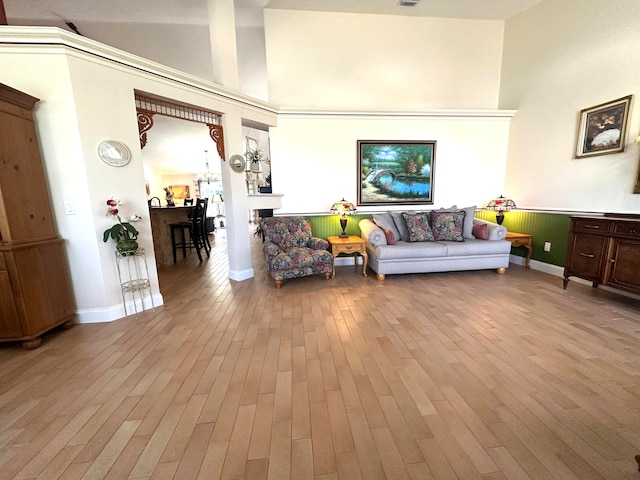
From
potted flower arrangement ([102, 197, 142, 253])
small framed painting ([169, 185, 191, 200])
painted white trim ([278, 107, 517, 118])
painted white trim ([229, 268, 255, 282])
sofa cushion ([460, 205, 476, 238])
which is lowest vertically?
painted white trim ([229, 268, 255, 282])

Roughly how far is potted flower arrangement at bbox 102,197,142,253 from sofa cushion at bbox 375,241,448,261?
3.06 metres

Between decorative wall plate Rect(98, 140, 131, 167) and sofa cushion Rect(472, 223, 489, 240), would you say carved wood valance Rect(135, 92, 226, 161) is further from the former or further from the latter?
sofa cushion Rect(472, 223, 489, 240)

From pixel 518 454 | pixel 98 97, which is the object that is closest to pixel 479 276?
pixel 518 454

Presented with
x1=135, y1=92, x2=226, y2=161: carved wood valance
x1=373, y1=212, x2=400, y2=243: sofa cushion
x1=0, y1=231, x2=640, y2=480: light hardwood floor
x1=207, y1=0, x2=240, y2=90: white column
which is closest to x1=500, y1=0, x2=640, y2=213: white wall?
x1=0, y1=231, x2=640, y2=480: light hardwood floor

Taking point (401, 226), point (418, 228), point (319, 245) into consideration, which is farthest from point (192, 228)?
point (418, 228)

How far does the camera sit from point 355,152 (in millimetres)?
4723

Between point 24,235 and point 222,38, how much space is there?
328 cm

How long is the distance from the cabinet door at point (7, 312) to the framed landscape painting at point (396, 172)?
443cm

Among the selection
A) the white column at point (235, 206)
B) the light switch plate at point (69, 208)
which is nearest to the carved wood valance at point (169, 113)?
the white column at point (235, 206)

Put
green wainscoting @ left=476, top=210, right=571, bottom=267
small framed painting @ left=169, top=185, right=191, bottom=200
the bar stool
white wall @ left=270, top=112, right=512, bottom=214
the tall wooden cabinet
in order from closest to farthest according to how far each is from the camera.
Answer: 1. the tall wooden cabinet
2. green wainscoting @ left=476, top=210, right=571, bottom=267
3. white wall @ left=270, top=112, right=512, bottom=214
4. the bar stool
5. small framed painting @ left=169, top=185, right=191, bottom=200

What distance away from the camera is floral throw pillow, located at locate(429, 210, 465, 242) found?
4195mm

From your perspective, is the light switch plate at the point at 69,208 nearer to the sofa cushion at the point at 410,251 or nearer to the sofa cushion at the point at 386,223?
the sofa cushion at the point at 410,251

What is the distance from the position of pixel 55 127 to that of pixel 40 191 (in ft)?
2.01

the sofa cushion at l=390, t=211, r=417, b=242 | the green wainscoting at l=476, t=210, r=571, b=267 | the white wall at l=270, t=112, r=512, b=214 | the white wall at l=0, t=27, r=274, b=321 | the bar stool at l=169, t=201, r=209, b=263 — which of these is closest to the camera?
the white wall at l=0, t=27, r=274, b=321
